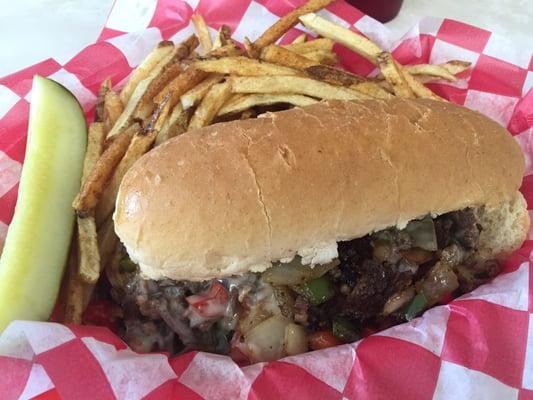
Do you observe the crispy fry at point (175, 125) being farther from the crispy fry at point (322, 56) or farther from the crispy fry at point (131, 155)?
the crispy fry at point (322, 56)

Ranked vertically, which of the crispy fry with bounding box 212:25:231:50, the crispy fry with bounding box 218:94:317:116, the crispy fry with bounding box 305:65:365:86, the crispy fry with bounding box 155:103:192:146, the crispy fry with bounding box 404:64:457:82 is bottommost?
the crispy fry with bounding box 155:103:192:146

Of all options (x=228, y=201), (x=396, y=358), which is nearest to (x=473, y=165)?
(x=396, y=358)

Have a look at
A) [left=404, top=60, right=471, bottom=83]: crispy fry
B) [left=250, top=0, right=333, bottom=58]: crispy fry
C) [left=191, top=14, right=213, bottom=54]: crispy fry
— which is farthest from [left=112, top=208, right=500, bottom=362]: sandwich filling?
[left=191, top=14, right=213, bottom=54]: crispy fry

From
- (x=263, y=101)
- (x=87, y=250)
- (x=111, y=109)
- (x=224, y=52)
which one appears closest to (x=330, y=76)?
(x=263, y=101)

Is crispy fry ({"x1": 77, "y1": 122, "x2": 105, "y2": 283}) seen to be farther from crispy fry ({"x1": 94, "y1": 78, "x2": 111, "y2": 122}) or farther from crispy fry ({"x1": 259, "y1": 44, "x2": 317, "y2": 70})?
crispy fry ({"x1": 259, "y1": 44, "x2": 317, "y2": 70})

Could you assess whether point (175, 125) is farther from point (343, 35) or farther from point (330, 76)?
point (343, 35)

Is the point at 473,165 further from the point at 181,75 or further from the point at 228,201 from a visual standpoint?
the point at 181,75

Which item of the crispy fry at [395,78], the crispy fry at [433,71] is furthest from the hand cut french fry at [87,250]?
the crispy fry at [433,71]
